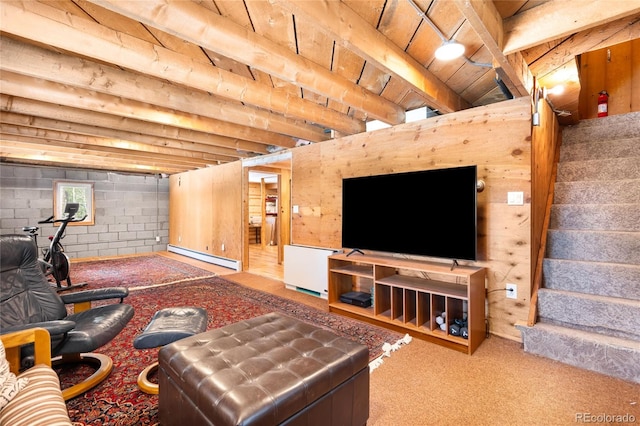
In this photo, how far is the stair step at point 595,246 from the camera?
8.21 ft

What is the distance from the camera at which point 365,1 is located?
1672 millimetres

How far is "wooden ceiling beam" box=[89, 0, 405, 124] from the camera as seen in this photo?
1.52 m

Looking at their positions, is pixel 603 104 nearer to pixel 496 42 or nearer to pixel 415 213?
pixel 415 213

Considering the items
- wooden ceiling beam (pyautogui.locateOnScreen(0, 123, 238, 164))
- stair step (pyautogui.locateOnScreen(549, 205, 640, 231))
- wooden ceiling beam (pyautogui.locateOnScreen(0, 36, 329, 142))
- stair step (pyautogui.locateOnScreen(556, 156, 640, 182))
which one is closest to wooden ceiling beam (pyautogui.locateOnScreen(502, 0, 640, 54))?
stair step (pyautogui.locateOnScreen(549, 205, 640, 231))

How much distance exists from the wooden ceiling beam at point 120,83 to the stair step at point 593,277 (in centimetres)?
311

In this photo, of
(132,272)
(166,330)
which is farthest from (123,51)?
(132,272)

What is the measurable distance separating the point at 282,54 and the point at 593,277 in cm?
300

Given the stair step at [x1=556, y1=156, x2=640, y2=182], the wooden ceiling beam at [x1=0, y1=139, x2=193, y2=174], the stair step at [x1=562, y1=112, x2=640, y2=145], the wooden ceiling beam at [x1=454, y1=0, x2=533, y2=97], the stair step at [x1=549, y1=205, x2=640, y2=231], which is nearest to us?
the wooden ceiling beam at [x1=454, y1=0, x2=533, y2=97]

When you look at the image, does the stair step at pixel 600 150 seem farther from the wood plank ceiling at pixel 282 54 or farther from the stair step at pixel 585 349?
the stair step at pixel 585 349

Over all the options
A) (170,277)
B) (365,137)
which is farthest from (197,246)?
(365,137)

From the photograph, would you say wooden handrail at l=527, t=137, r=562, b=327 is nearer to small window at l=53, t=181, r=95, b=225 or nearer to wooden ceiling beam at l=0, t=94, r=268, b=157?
wooden ceiling beam at l=0, t=94, r=268, b=157

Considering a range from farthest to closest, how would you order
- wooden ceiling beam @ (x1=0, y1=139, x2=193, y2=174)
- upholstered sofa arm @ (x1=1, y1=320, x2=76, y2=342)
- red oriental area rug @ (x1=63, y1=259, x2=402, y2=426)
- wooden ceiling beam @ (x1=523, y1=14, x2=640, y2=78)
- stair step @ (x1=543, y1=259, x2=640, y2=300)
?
wooden ceiling beam @ (x1=0, y1=139, x2=193, y2=174)
stair step @ (x1=543, y1=259, x2=640, y2=300)
wooden ceiling beam @ (x1=523, y1=14, x2=640, y2=78)
red oriental area rug @ (x1=63, y1=259, x2=402, y2=426)
upholstered sofa arm @ (x1=1, y1=320, x2=76, y2=342)

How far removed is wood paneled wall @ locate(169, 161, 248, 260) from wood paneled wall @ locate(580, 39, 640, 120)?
564 centimetres

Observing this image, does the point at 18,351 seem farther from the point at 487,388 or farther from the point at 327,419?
the point at 487,388
